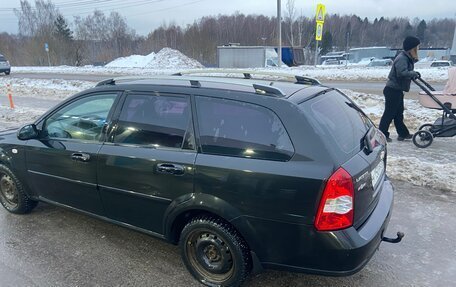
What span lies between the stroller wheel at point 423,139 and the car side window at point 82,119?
5.51m

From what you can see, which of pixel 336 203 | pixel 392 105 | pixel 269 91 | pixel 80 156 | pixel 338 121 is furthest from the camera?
pixel 392 105

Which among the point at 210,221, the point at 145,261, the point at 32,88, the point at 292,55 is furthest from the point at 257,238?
the point at 292,55

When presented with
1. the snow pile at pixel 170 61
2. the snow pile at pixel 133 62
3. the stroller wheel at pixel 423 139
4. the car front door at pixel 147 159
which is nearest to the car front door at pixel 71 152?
the car front door at pixel 147 159

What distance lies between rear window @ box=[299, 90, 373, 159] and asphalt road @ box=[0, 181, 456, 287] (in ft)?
3.86

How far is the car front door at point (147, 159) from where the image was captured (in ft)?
9.41

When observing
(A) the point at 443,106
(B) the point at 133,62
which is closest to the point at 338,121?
(A) the point at 443,106

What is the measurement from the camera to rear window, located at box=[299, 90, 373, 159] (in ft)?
8.40

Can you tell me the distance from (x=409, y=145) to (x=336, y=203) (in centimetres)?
509

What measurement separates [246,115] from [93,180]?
1629 millimetres

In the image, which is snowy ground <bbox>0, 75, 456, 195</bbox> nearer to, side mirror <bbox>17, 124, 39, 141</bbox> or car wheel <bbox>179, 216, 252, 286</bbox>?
car wheel <bbox>179, 216, 252, 286</bbox>

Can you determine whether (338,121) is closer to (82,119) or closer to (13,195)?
(82,119)

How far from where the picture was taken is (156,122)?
121 inches

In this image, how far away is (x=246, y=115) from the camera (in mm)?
2691

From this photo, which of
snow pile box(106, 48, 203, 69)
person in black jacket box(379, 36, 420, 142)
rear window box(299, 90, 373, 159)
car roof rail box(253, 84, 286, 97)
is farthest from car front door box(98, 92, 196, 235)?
snow pile box(106, 48, 203, 69)
